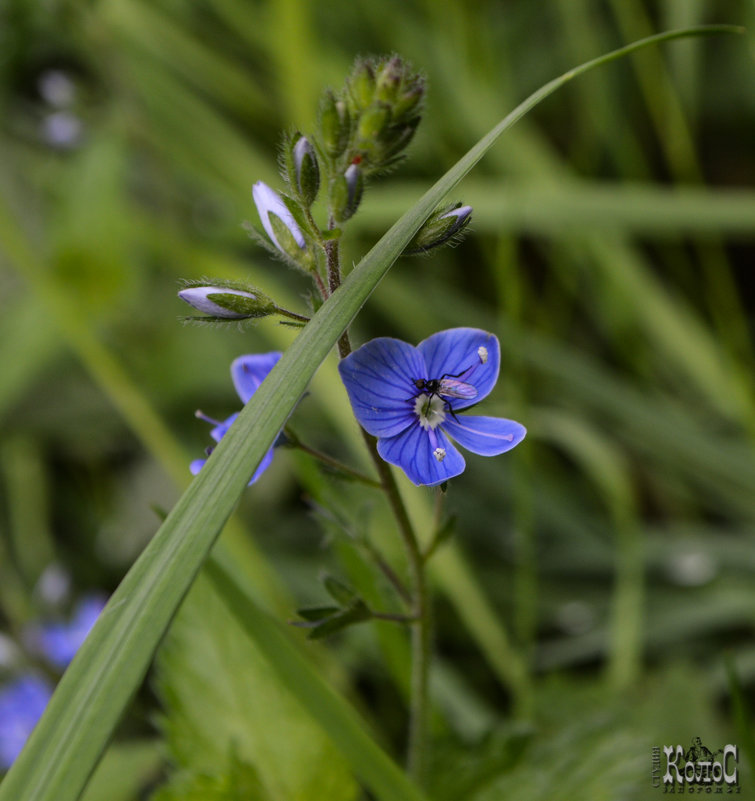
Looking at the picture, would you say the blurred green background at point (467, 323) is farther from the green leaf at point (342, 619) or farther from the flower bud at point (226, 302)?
the flower bud at point (226, 302)

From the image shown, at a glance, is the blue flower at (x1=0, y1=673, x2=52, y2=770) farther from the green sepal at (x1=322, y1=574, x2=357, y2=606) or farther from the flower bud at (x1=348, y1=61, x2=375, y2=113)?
the flower bud at (x1=348, y1=61, x2=375, y2=113)

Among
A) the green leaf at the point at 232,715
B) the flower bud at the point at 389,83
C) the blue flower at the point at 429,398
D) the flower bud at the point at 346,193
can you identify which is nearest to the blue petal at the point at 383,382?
the blue flower at the point at 429,398

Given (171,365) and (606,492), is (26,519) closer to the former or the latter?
(171,365)

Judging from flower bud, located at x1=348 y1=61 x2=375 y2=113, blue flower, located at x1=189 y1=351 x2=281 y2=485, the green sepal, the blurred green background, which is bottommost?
the green sepal

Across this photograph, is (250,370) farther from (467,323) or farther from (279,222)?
(467,323)

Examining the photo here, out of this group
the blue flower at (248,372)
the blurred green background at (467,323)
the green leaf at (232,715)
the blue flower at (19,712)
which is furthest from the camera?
the blurred green background at (467,323)

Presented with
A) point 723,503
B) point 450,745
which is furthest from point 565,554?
point 450,745

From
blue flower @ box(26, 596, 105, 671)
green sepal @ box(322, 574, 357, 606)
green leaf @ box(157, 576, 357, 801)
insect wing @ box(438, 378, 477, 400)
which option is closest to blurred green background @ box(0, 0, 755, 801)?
blue flower @ box(26, 596, 105, 671)
